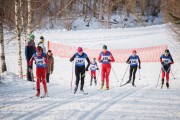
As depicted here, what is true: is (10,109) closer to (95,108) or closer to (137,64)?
(95,108)

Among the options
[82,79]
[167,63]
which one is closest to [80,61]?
[82,79]

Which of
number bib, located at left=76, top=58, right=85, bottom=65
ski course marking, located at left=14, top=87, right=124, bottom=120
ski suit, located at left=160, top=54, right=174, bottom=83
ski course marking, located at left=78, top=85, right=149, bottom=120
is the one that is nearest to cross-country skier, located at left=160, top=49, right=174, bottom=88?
ski suit, located at left=160, top=54, right=174, bottom=83

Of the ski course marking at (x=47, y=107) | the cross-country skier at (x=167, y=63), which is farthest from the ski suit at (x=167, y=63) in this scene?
the ski course marking at (x=47, y=107)

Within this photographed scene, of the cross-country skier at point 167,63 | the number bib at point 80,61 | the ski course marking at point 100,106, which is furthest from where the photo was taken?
the cross-country skier at point 167,63

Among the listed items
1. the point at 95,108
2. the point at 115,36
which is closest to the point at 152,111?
the point at 95,108

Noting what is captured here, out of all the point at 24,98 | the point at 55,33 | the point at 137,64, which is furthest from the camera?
the point at 55,33

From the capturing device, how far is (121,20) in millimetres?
59375

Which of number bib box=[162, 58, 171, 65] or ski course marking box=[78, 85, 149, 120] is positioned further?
number bib box=[162, 58, 171, 65]

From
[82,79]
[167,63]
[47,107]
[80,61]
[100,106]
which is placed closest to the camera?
[47,107]

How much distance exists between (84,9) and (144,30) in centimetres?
2078

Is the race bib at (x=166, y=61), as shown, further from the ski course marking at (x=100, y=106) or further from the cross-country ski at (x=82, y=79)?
the ski course marking at (x=100, y=106)

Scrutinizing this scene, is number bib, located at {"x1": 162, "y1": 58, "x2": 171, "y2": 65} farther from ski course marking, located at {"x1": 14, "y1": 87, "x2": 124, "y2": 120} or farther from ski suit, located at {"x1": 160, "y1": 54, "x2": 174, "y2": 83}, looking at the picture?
ski course marking, located at {"x1": 14, "y1": 87, "x2": 124, "y2": 120}

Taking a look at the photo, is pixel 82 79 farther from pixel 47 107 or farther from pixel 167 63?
pixel 167 63

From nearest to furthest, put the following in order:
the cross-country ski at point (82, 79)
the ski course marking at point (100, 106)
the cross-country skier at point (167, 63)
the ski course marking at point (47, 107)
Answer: the ski course marking at point (47, 107)
the ski course marking at point (100, 106)
the cross-country ski at point (82, 79)
the cross-country skier at point (167, 63)
